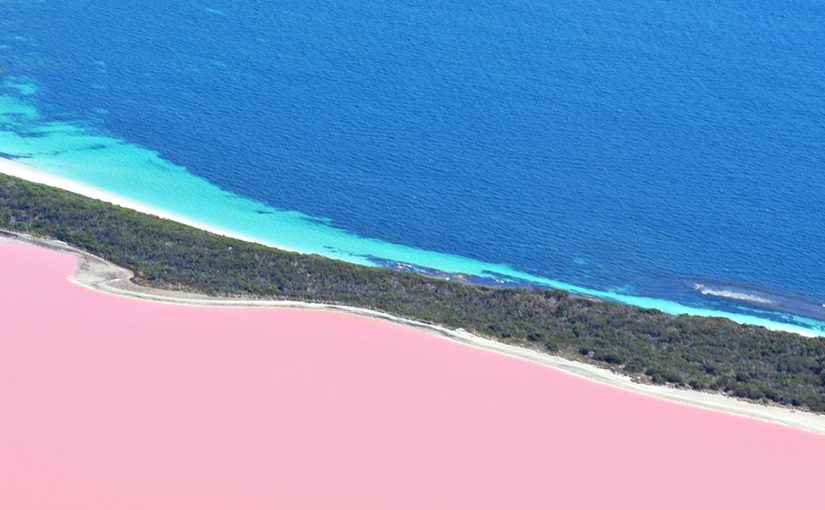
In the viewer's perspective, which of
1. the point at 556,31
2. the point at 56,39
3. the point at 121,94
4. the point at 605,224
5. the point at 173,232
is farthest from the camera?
the point at 556,31

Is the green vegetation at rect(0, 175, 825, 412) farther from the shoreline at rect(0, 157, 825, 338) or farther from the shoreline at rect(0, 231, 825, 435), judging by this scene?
the shoreline at rect(0, 157, 825, 338)

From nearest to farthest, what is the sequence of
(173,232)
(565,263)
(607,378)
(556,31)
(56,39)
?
(607,378) < (173,232) < (565,263) < (56,39) < (556,31)

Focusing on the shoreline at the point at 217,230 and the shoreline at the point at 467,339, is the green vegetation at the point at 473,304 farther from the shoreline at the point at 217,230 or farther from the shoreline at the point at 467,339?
the shoreline at the point at 217,230

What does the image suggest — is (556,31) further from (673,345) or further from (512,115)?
(673,345)

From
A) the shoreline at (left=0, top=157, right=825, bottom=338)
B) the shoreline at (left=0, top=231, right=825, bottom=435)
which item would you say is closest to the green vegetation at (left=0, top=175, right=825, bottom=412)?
the shoreline at (left=0, top=231, right=825, bottom=435)

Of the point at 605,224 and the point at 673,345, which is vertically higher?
the point at 605,224

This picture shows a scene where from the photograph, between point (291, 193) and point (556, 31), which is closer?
point (291, 193)

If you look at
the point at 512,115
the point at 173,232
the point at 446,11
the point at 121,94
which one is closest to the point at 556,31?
the point at 446,11

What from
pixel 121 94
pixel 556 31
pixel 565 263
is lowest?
pixel 565 263
